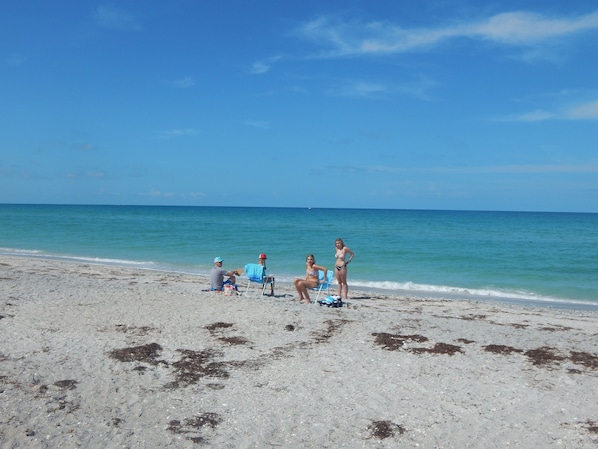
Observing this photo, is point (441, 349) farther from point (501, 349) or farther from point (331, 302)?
point (331, 302)

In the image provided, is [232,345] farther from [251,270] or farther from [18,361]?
[251,270]

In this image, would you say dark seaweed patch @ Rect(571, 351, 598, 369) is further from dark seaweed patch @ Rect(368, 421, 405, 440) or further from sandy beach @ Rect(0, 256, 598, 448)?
dark seaweed patch @ Rect(368, 421, 405, 440)

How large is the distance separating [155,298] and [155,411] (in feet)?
20.8

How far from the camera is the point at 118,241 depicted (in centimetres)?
3488

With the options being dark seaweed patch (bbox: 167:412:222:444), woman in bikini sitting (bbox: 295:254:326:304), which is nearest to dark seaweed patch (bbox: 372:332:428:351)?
woman in bikini sitting (bbox: 295:254:326:304)

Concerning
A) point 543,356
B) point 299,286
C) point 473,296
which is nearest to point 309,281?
point 299,286

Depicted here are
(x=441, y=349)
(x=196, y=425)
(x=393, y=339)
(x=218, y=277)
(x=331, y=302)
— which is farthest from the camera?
(x=218, y=277)

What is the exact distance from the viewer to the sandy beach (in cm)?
554

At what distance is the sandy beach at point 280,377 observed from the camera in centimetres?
554

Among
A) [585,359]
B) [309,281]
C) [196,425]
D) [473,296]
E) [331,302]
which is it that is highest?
[309,281]

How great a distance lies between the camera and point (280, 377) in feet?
23.6

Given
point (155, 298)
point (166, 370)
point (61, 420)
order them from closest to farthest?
point (61, 420), point (166, 370), point (155, 298)

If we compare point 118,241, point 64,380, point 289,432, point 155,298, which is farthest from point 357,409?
point 118,241

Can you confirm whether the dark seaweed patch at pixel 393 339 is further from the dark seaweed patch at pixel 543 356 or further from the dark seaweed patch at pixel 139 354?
the dark seaweed patch at pixel 139 354
